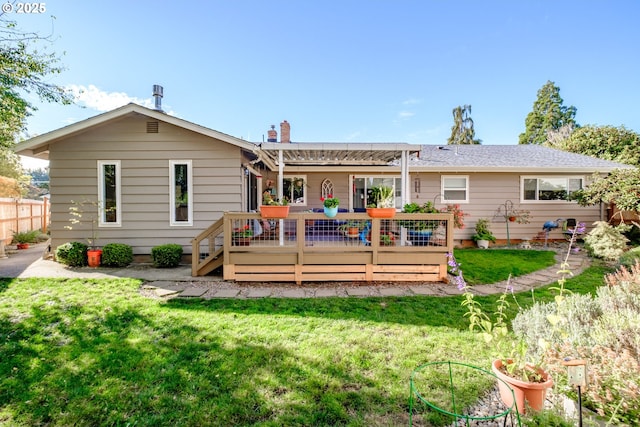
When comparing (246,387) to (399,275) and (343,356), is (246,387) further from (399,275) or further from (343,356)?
(399,275)

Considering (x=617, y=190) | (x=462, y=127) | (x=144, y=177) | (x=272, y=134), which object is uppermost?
(x=462, y=127)

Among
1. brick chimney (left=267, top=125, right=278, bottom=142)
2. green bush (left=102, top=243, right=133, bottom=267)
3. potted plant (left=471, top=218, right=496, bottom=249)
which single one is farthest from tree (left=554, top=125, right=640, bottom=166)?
green bush (left=102, top=243, right=133, bottom=267)

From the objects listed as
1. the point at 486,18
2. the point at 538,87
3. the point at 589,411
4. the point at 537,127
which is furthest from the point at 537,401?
the point at 538,87

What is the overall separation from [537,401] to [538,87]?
3901cm

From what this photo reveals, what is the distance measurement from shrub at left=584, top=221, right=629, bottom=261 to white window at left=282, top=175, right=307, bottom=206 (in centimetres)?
882

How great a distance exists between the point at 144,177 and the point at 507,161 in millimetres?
11746

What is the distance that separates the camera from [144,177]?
714 centimetres

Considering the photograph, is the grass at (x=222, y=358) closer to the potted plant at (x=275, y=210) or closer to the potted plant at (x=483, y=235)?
the potted plant at (x=275, y=210)

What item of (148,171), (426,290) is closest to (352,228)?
(426,290)

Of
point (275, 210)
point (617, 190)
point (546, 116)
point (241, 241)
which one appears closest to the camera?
point (275, 210)

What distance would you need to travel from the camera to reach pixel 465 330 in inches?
136

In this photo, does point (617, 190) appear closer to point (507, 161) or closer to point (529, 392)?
point (507, 161)

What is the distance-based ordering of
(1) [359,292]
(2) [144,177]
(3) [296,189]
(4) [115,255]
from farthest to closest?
(3) [296,189] < (2) [144,177] < (4) [115,255] < (1) [359,292]

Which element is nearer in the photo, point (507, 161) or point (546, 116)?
point (507, 161)
